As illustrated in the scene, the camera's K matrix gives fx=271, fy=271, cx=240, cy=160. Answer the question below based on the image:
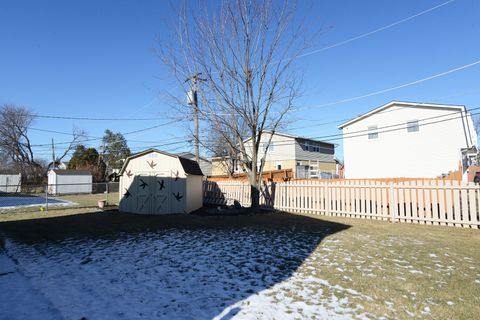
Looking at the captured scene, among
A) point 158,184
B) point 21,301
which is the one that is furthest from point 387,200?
point 21,301

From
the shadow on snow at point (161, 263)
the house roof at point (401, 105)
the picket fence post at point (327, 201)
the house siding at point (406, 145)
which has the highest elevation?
the house roof at point (401, 105)

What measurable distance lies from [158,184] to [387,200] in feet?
32.4

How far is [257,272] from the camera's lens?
173 inches

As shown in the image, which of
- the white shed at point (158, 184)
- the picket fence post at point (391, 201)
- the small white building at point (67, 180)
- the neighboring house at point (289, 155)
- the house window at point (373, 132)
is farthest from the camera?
the neighboring house at point (289, 155)

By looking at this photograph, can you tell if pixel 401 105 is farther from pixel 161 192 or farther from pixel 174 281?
pixel 174 281

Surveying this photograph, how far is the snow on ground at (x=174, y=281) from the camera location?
10.3 feet

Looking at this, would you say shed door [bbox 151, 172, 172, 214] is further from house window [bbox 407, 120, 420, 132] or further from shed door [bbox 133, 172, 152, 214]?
house window [bbox 407, 120, 420, 132]

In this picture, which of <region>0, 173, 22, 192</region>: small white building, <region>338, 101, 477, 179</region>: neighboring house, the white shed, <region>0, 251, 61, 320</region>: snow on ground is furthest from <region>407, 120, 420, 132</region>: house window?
<region>0, 173, 22, 192</region>: small white building

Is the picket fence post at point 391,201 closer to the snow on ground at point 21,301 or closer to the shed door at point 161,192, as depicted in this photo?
the shed door at point 161,192

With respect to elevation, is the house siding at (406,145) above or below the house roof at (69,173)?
above

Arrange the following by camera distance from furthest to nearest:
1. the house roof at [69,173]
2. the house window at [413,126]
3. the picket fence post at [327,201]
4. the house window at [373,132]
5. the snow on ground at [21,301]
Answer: the house roof at [69,173] < the house window at [373,132] < the house window at [413,126] < the picket fence post at [327,201] < the snow on ground at [21,301]

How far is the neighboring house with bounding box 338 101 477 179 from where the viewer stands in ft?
67.1

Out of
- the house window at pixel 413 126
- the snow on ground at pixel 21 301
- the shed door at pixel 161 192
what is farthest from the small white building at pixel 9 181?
the house window at pixel 413 126

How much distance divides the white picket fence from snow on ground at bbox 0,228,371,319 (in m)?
4.54
